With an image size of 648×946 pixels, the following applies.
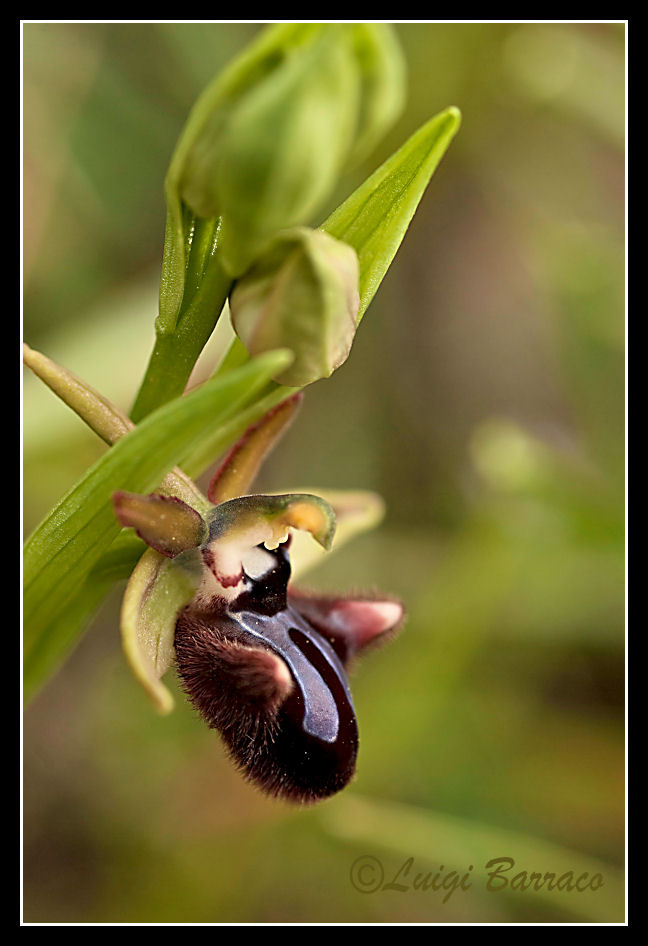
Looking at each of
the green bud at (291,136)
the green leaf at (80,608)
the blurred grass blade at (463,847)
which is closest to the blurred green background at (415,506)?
the blurred grass blade at (463,847)

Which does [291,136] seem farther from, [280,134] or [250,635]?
[250,635]

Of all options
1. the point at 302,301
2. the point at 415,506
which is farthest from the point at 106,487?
the point at 415,506

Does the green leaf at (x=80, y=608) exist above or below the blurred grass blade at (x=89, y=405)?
below

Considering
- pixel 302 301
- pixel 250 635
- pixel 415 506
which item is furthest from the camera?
pixel 415 506

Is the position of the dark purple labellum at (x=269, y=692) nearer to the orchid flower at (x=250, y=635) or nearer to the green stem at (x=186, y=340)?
the orchid flower at (x=250, y=635)

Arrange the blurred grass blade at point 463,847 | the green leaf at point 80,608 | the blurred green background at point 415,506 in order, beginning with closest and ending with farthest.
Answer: the green leaf at point 80,608
the blurred grass blade at point 463,847
the blurred green background at point 415,506
